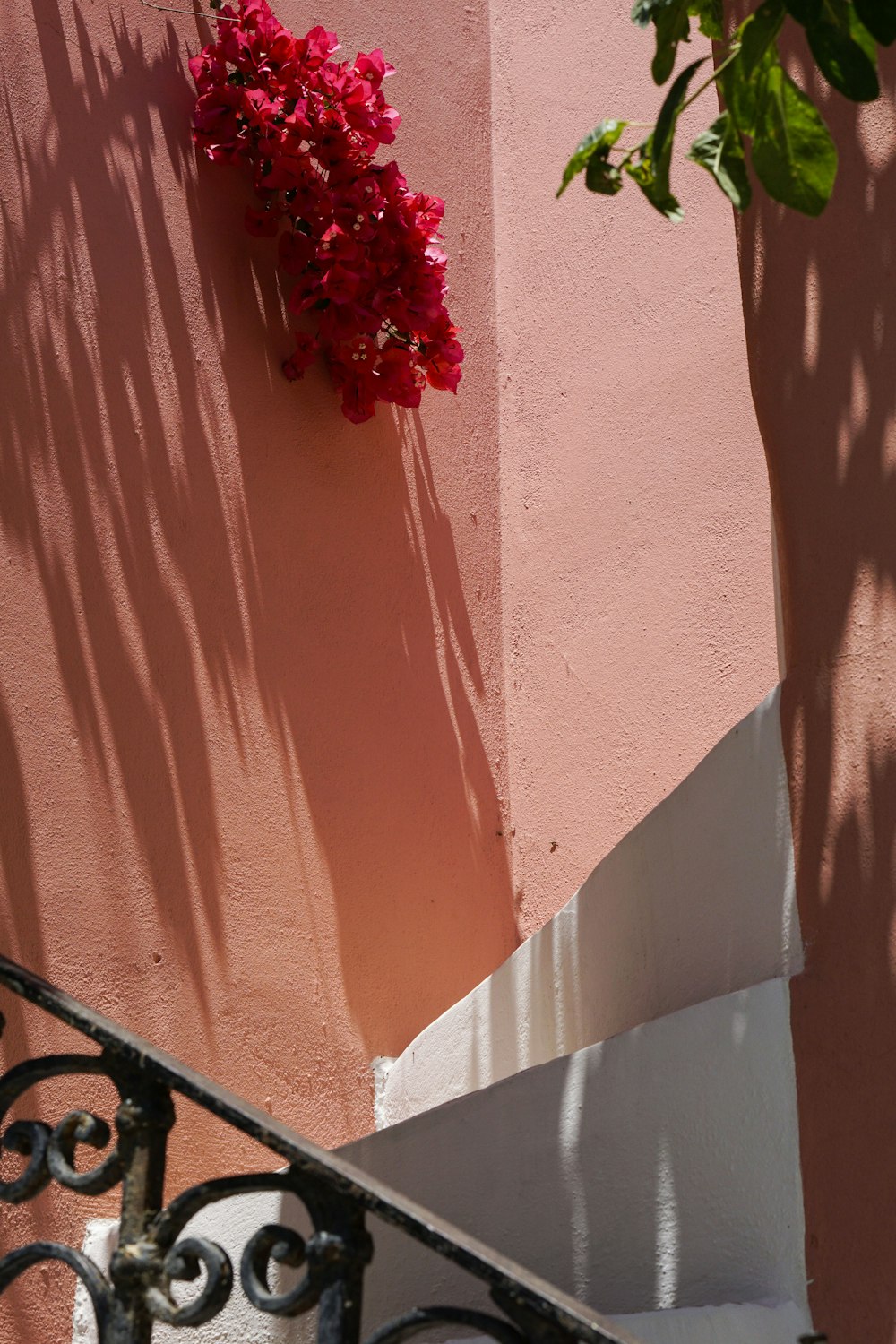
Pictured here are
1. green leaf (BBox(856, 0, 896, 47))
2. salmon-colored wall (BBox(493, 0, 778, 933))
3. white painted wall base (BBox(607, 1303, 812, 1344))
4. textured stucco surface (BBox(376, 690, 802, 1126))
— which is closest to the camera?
green leaf (BBox(856, 0, 896, 47))

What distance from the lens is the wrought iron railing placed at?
42.6 inches

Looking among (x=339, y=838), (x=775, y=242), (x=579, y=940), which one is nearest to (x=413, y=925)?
(x=339, y=838)

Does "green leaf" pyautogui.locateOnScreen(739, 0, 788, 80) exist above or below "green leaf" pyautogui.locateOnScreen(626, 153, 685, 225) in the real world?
above

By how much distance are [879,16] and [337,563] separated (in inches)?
90.3

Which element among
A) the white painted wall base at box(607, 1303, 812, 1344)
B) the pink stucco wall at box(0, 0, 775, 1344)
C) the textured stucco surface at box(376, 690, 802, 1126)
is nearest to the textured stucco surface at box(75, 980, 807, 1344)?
the white painted wall base at box(607, 1303, 812, 1344)

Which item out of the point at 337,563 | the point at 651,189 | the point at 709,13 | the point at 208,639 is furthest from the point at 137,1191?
the point at 337,563

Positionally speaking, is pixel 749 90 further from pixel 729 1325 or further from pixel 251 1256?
pixel 729 1325

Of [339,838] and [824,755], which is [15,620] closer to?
[339,838]

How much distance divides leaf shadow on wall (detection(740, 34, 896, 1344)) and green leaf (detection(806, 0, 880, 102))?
763 millimetres

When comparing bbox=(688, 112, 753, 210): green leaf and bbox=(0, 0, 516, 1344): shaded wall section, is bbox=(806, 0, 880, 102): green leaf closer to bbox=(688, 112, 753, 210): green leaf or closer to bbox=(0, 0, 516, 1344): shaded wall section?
bbox=(688, 112, 753, 210): green leaf

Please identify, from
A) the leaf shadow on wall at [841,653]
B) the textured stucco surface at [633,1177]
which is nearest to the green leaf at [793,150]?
the leaf shadow on wall at [841,653]

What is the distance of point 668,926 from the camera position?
217 cm

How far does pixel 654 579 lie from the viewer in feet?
11.3

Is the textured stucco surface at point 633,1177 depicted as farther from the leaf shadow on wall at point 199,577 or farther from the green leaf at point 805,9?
the green leaf at point 805,9
